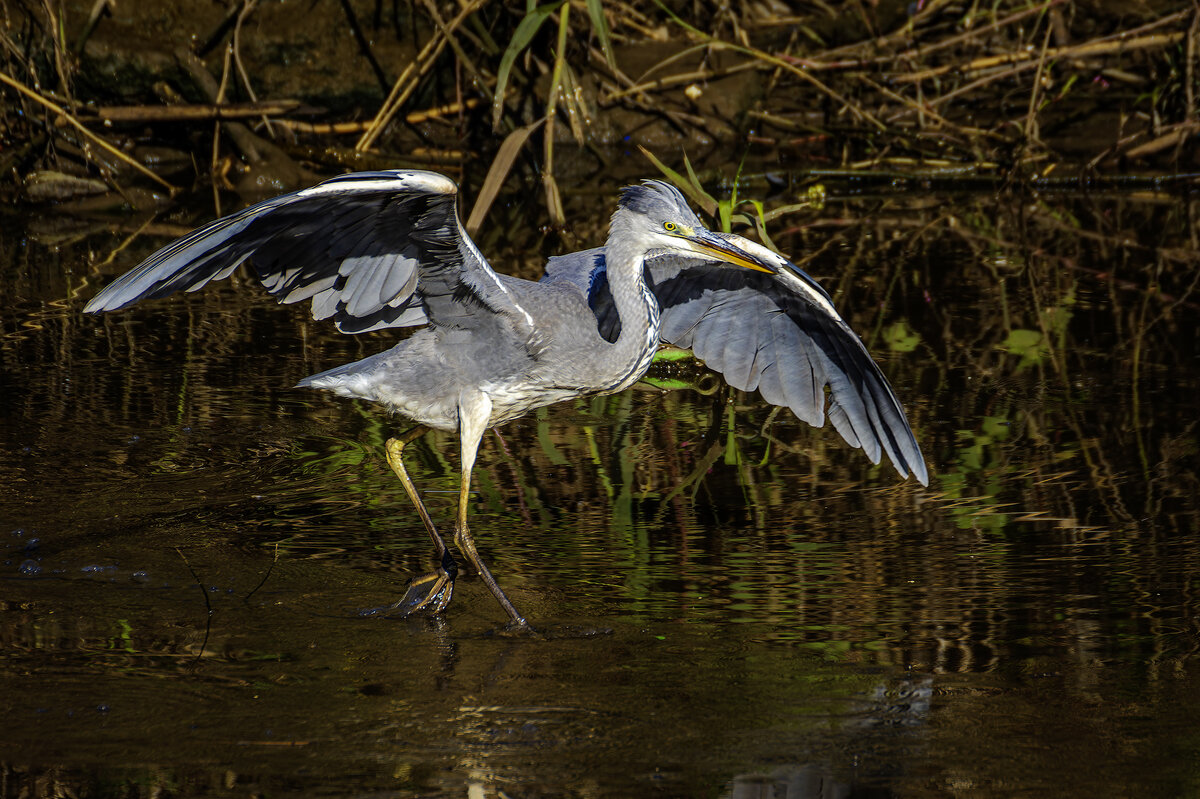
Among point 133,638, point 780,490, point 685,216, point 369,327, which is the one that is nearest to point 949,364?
point 780,490

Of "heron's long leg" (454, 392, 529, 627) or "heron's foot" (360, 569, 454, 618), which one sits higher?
"heron's long leg" (454, 392, 529, 627)

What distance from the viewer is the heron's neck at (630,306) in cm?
461

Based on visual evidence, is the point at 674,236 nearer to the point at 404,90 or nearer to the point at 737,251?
the point at 737,251

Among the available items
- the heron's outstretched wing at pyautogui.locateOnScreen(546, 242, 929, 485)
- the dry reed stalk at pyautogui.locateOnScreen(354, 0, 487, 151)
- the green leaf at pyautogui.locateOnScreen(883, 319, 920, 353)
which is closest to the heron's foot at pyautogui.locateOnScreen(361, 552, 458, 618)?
the heron's outstretched wing at pyautogui.locateOnScreen(546, 242, 929, 485)

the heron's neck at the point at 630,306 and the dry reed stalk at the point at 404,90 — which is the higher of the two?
the dry reed stalk at the point at 404,90

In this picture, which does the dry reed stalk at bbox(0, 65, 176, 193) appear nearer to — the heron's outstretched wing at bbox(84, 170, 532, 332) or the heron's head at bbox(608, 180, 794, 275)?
the heron's outstretched wing at bbox(84, 170, 532, 332)

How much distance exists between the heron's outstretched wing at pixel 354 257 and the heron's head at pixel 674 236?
45 cm

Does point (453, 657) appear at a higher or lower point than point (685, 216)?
lower

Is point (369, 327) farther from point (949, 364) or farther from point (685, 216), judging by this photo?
point (949, 364)

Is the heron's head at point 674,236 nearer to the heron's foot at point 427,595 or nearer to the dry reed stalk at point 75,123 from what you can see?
the heron's foot at point 427,595

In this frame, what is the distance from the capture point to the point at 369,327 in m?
4.78

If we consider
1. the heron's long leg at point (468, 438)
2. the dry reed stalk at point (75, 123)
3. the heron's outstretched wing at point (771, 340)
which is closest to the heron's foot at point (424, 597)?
the heron's long leg at point (468, 438)

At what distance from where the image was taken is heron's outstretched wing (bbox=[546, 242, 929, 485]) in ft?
15.6

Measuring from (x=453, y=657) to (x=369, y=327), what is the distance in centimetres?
137
